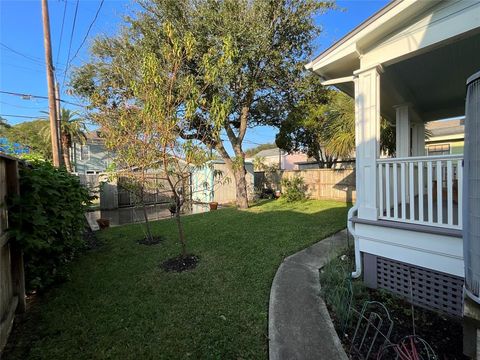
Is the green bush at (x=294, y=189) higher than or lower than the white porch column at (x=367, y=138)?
lower

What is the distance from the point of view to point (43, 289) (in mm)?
3512

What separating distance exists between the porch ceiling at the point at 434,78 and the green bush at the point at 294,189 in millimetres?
6221

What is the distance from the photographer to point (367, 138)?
366 centimetres

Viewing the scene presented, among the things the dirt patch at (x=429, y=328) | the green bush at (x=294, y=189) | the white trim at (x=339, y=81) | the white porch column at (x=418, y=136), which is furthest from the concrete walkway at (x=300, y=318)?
the green bush at (x=294, y=189)

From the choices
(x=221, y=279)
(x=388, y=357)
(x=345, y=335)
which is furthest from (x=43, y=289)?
(x=388, y=357)

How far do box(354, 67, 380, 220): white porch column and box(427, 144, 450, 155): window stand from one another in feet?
40.6

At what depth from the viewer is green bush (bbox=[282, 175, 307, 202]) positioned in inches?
500

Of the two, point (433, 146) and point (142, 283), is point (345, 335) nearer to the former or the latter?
point (142, 283)

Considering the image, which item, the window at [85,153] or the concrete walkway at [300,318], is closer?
the concrete walkway at [300,318]

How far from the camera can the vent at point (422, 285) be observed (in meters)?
2.81

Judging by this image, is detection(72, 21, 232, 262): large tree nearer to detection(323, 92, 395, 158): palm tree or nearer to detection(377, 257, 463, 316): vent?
detection(377, 257, 463, 316): vent

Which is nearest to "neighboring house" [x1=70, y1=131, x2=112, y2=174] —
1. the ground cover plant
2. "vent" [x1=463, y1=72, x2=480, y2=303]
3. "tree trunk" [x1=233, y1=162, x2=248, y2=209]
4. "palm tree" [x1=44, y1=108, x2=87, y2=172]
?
"palm tree" [x1=44, y1=108, x2=87, y2=172]

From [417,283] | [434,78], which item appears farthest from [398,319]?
[434,78]

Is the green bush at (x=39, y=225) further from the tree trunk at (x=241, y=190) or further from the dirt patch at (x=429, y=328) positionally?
the tree trunk at (x=241, y=190)
